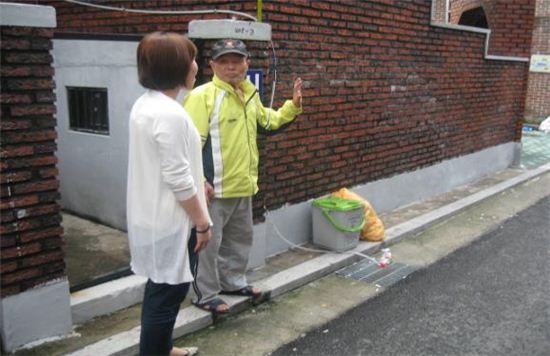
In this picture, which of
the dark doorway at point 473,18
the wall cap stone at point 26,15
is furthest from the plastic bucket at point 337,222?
the dark doorway at point 473,18

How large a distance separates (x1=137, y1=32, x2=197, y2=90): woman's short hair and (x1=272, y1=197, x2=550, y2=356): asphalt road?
204 centimetres

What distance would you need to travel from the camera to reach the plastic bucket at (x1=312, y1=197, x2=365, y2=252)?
18.6ft

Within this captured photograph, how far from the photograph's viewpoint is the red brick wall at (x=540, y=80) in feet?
60.9

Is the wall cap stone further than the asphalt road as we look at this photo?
No

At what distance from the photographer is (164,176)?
9.32 ft

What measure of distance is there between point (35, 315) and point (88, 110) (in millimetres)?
2885

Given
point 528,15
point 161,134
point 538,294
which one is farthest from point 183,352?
point 528,15

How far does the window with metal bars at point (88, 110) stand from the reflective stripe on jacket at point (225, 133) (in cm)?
206

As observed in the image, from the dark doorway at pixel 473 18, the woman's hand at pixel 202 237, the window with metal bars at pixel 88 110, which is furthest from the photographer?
the dark doorway at pixel 473 18

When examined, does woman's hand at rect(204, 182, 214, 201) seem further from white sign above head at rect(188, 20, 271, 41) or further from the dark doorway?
the dark doorway

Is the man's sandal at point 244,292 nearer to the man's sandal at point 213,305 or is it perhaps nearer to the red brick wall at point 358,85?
the man's sandal at point 213,305

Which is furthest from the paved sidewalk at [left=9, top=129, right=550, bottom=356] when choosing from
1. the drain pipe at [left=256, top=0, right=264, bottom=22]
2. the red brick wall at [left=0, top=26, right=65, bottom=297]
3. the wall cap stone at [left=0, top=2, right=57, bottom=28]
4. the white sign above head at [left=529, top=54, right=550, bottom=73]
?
the white sign above head at [left=529, top=54, right=550, bottom=73]

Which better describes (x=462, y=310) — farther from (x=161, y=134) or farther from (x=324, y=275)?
(x=161, y=134)

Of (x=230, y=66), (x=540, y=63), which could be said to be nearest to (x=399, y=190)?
(x=230, y=66)
